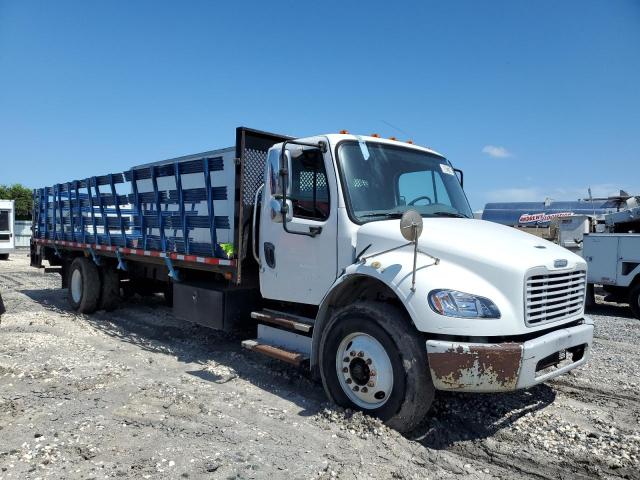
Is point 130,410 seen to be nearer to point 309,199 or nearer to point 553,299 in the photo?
point 309,199

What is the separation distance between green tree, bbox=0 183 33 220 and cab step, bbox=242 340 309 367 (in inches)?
1704

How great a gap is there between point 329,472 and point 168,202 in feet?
14.7

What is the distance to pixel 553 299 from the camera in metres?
3.92

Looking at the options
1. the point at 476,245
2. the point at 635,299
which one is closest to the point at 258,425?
the point at 476,245

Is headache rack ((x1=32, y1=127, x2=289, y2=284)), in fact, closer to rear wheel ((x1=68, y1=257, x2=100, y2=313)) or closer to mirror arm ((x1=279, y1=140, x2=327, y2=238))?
rear wheel ((x1=68, y1=257, x2=100, y2=313))

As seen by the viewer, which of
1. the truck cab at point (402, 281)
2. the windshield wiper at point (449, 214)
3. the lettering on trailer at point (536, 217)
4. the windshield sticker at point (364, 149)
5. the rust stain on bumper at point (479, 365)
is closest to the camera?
the rust stain on bumper at point (479, 365)

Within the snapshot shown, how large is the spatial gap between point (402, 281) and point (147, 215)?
4660 mm

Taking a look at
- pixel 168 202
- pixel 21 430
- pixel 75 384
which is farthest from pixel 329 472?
pixel 168 202

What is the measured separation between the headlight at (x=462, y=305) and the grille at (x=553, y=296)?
12.6 inches

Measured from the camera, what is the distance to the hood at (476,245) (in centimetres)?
372

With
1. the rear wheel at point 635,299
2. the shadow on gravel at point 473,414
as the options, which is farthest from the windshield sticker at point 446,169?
the rear wheel at point 635,299

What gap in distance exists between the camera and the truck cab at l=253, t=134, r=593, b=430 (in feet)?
11.6

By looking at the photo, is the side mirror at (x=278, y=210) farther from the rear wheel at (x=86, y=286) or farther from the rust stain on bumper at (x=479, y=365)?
the rear wheel at (x=86, y=286)

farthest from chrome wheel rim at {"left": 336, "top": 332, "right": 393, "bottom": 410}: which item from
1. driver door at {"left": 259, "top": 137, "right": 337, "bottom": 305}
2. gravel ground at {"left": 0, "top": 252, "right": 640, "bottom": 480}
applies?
driver door at {"left": 259, "top": 137, "right": 337, "bottom": 305}
